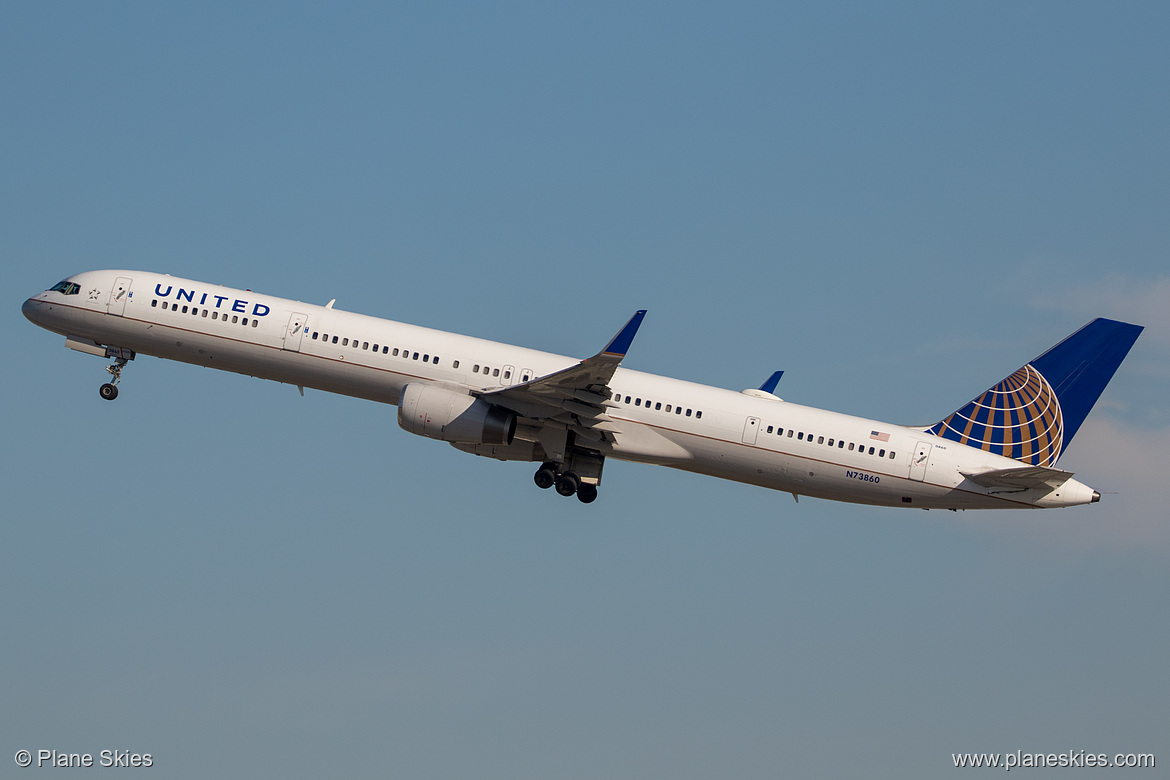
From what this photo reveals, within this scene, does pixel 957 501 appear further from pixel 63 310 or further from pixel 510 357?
pixel 63 310

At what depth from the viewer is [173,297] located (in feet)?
156

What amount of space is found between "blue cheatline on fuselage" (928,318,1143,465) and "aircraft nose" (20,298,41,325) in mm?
37041

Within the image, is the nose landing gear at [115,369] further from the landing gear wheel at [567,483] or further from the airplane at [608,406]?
the landing gear wheel at [567,483]

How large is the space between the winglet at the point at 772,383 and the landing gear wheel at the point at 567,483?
900 cm

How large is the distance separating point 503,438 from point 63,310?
19.6m

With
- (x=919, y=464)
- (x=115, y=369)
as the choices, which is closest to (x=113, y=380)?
(x=115, y=369)

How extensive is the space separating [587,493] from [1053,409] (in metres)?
18.6

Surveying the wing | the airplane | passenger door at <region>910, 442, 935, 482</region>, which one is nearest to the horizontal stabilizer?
the airplane

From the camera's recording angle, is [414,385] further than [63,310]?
No

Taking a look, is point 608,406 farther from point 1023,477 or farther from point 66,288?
point 66,288

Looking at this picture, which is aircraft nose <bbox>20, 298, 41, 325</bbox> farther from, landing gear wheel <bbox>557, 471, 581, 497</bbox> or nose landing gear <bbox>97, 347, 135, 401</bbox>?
landing gear wheel <bbox>557, 471, 581, 497</bbox>

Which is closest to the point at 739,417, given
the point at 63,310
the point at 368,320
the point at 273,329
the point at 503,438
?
the point at 503,438

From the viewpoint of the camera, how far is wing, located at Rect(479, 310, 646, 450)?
136ft

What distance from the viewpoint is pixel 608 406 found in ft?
144
